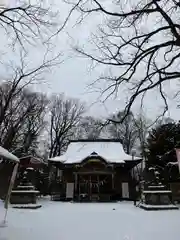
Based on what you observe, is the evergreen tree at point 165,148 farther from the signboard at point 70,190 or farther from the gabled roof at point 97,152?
the signboard at point 70,190

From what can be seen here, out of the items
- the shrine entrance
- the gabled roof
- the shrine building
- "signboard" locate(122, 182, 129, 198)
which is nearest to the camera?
the shrine building

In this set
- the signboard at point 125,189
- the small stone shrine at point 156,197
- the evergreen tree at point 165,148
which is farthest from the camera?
the signboard at point 125,189

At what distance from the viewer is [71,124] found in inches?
1587

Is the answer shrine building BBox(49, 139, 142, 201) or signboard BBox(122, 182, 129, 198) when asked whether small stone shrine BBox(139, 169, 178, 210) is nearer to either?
shrine building BBox(49, 139, 142, 201)

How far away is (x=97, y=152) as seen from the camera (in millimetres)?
27516

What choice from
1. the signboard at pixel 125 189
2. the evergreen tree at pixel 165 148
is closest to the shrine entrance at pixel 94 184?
the signboard at pixel 125 189

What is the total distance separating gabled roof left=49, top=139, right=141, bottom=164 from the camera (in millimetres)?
25748

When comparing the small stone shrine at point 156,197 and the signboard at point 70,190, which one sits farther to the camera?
the signboard at point 70,190

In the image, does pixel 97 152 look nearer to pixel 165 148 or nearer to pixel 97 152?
pixel 97 152

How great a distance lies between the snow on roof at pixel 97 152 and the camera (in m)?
25.8

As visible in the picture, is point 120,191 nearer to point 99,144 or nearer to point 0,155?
point 99,144

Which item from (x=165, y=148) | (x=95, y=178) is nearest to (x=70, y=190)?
(x=95, y=178)

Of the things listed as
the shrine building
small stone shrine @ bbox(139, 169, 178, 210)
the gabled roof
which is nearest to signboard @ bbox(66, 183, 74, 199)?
the shrine building

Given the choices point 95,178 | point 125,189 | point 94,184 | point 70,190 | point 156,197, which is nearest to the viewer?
point 156,197
